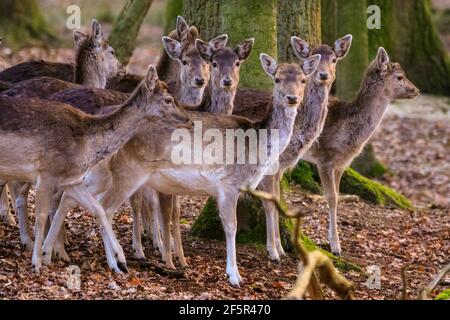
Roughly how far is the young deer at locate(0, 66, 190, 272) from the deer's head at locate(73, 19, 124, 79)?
3.05 meters

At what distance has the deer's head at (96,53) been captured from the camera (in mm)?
11484

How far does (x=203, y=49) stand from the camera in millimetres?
9789

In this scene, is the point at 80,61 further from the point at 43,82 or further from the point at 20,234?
the point at 20,234

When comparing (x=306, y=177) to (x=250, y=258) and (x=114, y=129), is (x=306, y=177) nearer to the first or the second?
(x=250, y=258)

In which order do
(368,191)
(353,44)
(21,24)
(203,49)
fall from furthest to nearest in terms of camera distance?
(21,24) < (353,44) < (368,191) < (203,49)

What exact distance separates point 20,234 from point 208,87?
2.40 m

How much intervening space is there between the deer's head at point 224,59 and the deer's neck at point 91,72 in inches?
78.3

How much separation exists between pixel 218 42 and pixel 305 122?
3.93 feet

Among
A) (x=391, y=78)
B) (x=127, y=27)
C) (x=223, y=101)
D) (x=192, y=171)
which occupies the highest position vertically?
(x=127, y=27)

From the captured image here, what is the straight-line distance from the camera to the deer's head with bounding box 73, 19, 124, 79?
1148cm

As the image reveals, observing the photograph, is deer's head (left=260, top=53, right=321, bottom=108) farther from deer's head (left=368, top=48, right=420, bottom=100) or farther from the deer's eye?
deer's head (left=368, top=48, right=420, bottom=100)

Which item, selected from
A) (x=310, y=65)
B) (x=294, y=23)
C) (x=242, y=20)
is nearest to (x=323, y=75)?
(x=310, y=65)

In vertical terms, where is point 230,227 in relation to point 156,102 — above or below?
below
